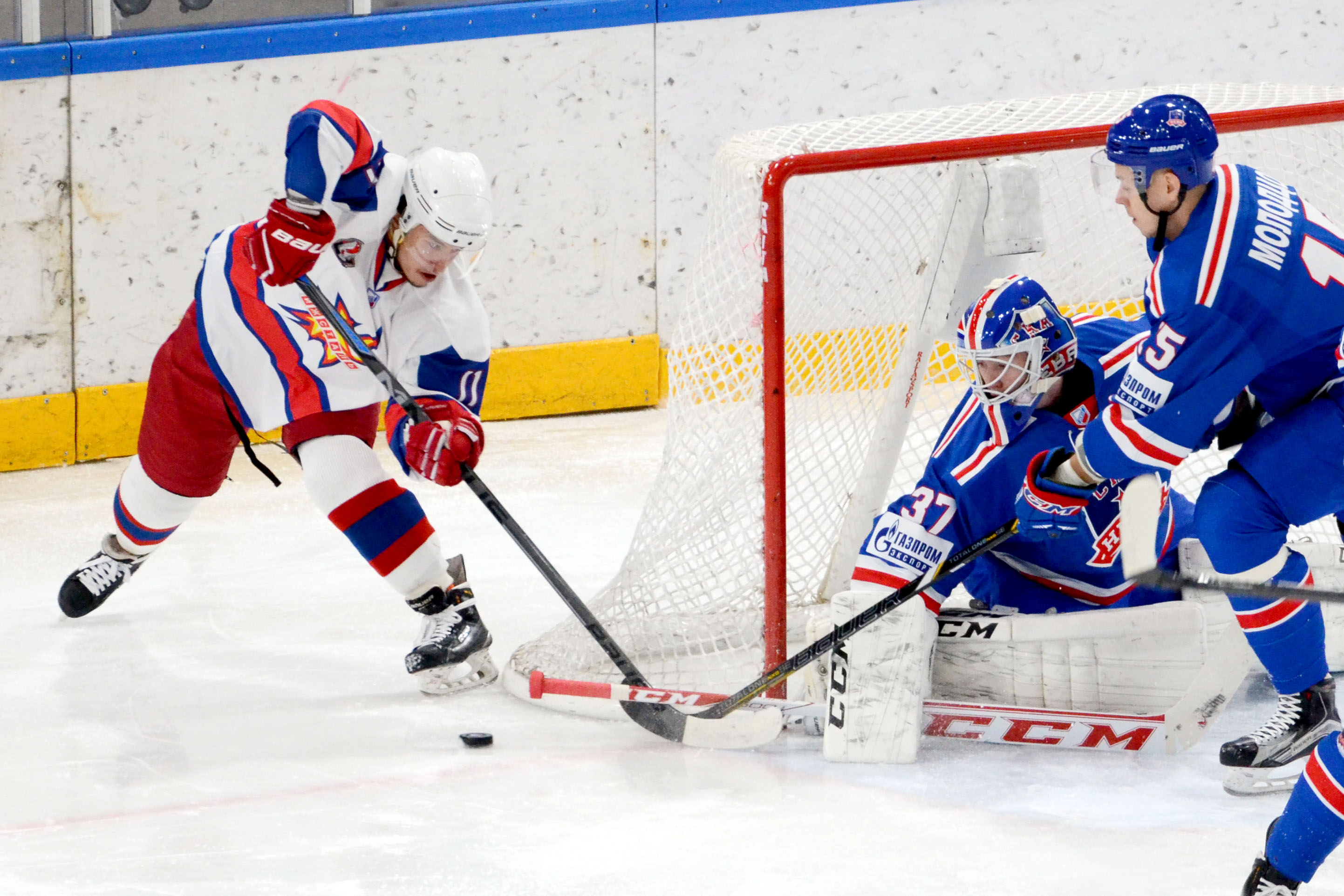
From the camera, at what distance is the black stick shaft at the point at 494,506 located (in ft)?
10.5

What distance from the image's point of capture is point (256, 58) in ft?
16.1

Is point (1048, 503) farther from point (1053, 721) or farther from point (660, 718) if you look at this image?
point (660, 718)

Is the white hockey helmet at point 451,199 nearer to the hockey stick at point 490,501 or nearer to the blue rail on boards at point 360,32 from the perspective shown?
the hockey stick at point 490,501

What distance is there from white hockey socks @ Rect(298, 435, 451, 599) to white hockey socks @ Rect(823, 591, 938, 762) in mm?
765

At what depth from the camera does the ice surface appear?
8.48ft

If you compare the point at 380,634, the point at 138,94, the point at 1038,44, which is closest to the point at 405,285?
the point at 380,634

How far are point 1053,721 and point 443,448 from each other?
1106mm

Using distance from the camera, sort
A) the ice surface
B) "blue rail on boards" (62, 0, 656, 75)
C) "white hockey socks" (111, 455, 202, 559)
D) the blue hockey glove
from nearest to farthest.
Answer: the ice surface
the blue hockey glove
"white hockey socks" (111, 455, 202, 559)
"blue rail on boards" (62, 0, 656, 75)

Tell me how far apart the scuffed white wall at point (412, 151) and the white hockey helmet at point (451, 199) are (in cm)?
192

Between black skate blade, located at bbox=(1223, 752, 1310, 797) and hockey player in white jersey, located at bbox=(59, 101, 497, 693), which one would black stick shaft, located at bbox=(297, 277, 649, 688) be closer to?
hockey player in white jersey, located at bbox=(59, 101, 497, 693)

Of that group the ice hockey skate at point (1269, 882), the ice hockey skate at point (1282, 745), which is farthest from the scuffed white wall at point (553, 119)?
the ice hockey skate at point (1269, 882)

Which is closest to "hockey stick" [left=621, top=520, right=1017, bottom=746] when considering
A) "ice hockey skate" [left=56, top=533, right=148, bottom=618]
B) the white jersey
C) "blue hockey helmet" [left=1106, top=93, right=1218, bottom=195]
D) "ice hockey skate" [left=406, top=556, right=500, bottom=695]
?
"ice hockey skate" [left=406, top=556, right=500, bottom=695]

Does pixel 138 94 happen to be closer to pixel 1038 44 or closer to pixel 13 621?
pixel 13 621

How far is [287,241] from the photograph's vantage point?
10.4 ft
